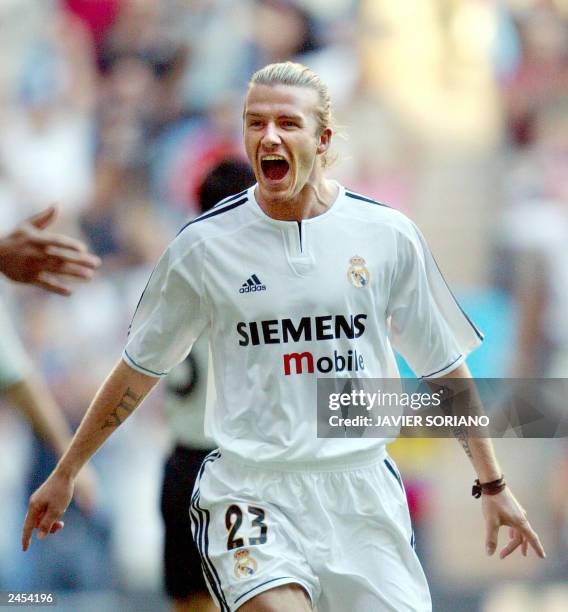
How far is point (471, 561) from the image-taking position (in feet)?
18.9

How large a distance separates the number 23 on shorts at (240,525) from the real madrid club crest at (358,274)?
68cm

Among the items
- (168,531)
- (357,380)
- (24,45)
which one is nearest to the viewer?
(357,380)

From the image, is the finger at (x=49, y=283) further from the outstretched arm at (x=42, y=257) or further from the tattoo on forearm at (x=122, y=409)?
the tattoo on forearm at (x=122, y=409)

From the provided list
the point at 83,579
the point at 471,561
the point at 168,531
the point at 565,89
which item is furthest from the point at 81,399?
the point at 565,89

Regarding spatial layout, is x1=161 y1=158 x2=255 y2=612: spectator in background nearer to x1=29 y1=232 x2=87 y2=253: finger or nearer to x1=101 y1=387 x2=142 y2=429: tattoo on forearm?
x1=29 y1=232 x2=87 y2=253: finger

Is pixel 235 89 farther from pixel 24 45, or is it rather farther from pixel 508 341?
pixel 508 341

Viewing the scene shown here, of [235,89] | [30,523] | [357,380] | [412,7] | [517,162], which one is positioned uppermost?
[412,7]

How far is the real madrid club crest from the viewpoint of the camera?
343 centimetres

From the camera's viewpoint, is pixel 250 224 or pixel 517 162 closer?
pixel 250 224

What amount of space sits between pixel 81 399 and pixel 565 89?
283cm

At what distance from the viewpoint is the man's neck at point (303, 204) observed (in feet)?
11.5

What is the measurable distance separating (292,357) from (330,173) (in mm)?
2591

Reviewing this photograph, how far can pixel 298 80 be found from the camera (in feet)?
11.2

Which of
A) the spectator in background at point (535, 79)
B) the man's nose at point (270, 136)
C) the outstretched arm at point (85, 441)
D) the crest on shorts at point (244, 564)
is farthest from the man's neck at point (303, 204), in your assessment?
the spectator in background at point (535, 79)
